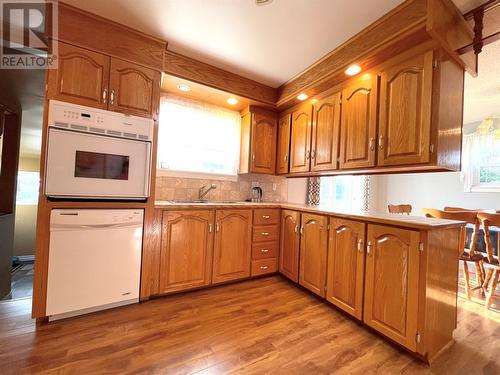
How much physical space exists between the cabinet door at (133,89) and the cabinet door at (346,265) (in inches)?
80.5

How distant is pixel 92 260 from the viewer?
1738mm

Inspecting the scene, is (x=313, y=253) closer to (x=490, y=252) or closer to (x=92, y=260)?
(x=490, y=252)

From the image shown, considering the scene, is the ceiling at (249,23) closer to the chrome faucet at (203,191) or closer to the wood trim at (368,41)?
the wood trim at (368,41)

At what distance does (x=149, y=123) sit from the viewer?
6.52 feet

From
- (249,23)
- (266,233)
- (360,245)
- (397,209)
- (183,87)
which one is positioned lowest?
(266,233)

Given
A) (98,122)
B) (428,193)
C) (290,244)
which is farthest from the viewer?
(428,193)

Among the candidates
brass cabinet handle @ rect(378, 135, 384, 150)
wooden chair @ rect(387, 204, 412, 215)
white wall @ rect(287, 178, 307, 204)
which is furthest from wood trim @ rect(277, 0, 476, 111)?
wooden chair @ rect(387, 204, 412, 215)

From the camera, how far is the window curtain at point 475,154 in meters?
3.59

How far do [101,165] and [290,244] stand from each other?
208 cm

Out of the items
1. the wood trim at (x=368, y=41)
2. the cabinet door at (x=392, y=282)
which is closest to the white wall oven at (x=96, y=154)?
the wood trim at (x=368, y=41)

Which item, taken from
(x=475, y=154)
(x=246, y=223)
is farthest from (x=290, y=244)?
(x=475, y=154)

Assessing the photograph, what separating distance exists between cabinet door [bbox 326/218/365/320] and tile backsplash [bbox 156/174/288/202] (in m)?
1.44

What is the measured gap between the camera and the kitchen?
140 cm

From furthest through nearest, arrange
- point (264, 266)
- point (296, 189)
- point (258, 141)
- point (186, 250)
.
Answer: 1. point (296, 189)
2. point (258, 141)
3. point (264, 266)
4. point (186, 250)
